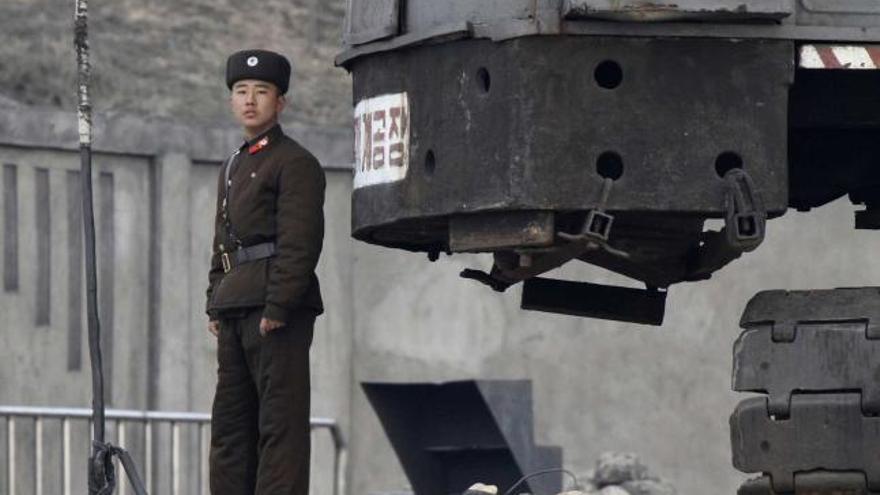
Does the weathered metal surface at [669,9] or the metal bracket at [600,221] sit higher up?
the weathered metal surface at [669,9]

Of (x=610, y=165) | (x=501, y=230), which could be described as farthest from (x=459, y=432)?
(x=610, y=165)

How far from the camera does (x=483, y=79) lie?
919 centimetres

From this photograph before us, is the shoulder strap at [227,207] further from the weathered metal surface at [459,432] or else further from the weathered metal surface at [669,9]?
the weathered metal surface at [459,432]

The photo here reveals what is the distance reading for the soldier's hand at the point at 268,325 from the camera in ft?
34.6

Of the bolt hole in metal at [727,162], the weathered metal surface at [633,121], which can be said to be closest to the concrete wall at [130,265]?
the weathered metal surface at [633,121]

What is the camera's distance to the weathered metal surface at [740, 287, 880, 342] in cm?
895

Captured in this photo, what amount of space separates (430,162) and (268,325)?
136cm

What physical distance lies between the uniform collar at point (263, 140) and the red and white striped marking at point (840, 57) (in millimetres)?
2384

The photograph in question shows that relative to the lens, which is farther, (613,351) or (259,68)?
(613,351)

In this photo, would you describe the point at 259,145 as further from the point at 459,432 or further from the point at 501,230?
the point at 459,432

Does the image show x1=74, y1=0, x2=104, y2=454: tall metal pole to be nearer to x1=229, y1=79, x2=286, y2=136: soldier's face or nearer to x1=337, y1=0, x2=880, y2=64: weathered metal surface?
x1=229, y1=79, x2=286, y2=136: soldier's face

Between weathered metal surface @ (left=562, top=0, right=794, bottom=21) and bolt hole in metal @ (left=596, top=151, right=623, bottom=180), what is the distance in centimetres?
39

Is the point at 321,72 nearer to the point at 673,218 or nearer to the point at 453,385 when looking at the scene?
the point at 453,385

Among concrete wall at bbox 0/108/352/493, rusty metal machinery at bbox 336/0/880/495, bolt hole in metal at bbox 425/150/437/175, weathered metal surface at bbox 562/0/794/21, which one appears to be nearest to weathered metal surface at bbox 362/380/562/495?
concrete wall at bbox 0/108/352/493
